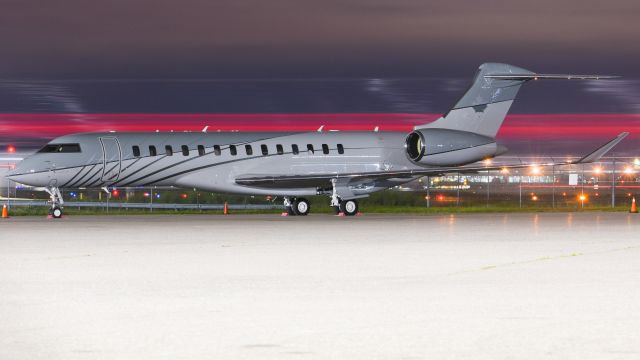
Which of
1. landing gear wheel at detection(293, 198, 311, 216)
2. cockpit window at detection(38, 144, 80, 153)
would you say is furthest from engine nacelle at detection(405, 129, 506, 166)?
cockpit window at detection(38, 144, 80, 153)

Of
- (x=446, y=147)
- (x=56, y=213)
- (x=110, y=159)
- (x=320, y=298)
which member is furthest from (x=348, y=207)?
(x=320, y=298)

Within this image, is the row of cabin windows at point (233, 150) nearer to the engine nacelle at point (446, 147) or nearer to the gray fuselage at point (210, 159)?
the gray fuselage at point (210, 159)

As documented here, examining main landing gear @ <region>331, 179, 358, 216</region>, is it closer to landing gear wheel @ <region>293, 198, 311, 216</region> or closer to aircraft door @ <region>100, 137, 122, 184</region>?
landing gear wheel @ <region>293, 198, 311, 216</region>

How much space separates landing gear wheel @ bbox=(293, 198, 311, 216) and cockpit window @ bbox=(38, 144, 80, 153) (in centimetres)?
755

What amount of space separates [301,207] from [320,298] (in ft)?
83.5

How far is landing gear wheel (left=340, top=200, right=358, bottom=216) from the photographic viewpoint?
36156mm

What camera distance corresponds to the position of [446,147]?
121 feet

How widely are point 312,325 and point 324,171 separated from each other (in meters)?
27.6

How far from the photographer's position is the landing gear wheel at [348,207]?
36156mm

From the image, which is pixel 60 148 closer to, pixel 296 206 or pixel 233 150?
pixel 233 150

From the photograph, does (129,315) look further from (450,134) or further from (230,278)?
(450,134)

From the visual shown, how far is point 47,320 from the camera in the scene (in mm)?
9852

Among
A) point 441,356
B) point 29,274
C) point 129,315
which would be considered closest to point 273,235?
point 29,274

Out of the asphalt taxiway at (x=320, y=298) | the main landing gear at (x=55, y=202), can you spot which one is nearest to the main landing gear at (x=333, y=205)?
the main landing gear at (x=55, y=202)
